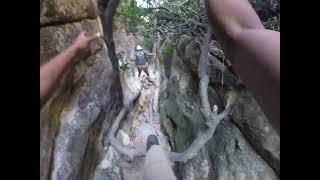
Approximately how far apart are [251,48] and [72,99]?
2.97 feet

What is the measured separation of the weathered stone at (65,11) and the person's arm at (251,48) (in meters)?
0.76

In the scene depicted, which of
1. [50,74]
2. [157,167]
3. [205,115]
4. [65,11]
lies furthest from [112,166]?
[50,74]

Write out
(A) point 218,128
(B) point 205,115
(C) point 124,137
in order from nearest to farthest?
1. (B) point 205,115
2. (A) point 218,128
3. (C) point 124,137

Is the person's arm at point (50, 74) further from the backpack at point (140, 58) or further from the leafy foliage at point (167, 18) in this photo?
the backpack at point (140, 58)

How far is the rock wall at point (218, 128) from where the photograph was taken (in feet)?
8.27

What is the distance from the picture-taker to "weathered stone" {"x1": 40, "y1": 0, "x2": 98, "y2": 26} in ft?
3.64

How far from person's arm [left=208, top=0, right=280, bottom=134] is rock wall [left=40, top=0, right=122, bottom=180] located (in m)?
0.58

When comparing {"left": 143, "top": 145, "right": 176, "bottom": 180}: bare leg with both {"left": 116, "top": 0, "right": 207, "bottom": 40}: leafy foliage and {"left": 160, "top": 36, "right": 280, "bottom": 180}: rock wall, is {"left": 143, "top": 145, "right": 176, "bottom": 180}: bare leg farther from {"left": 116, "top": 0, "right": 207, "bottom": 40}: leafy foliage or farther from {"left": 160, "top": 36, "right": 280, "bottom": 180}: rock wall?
{"left": 116, "top": 0, "right": 207, "bottom": 40}: leafy foliage

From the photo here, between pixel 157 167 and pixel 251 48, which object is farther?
pixel 157 167

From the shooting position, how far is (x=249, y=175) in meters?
2.59

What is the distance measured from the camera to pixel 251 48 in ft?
1.31

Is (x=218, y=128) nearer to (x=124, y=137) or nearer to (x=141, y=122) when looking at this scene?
(x=124, y=137)
